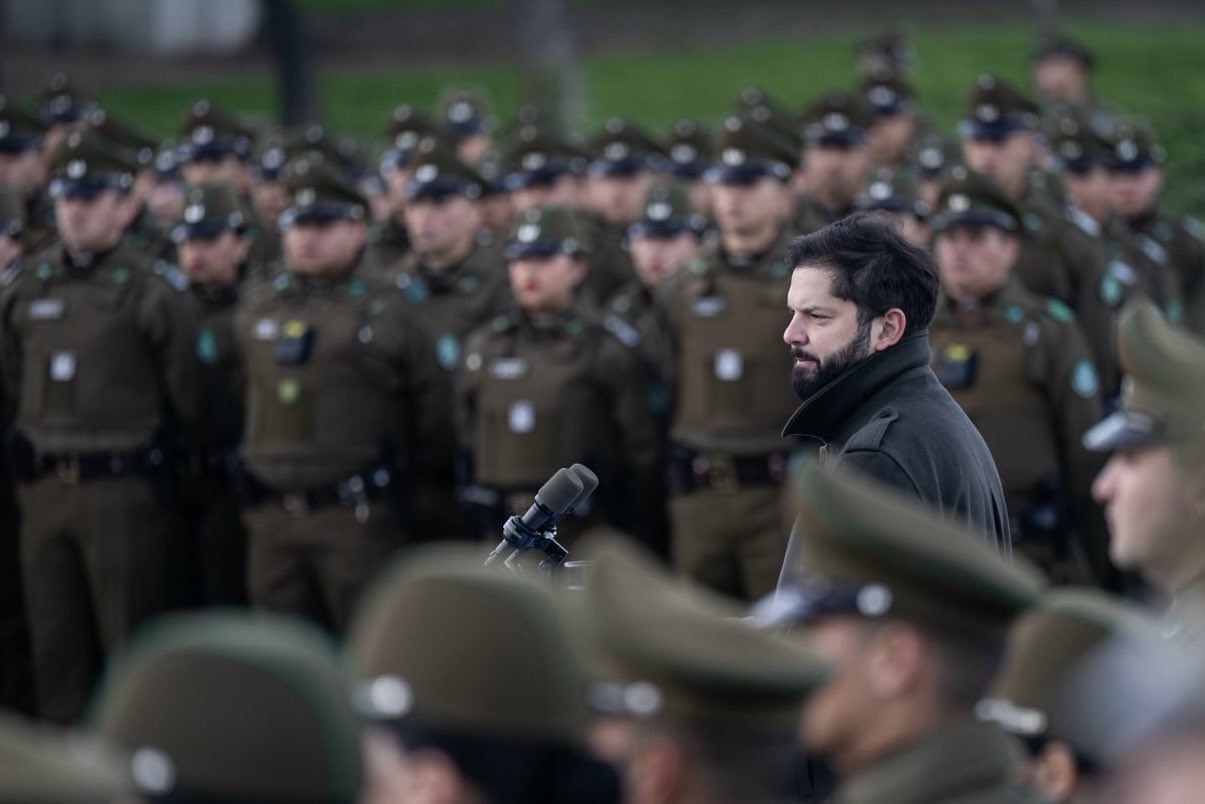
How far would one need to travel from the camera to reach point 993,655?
3787 millimetres

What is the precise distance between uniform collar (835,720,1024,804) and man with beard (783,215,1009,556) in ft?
6.90

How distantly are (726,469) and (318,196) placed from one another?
7.91 feet

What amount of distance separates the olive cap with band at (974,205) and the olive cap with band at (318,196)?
112 inches

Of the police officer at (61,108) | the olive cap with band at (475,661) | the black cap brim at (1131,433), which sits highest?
the olive cap with band at (475,661)

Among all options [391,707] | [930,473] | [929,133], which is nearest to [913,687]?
[391,707]

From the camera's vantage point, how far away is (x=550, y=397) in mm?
10984

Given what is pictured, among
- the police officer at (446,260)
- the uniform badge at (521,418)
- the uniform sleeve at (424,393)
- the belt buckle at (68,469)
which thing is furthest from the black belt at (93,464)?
the uniform badge at (521,418)

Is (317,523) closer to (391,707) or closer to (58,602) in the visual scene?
(58,602)

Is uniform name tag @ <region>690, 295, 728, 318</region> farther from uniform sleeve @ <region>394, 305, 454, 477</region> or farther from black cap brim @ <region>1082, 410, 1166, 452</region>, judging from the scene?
black cap brim @ <region>1082, 410, 1166, 452</region>

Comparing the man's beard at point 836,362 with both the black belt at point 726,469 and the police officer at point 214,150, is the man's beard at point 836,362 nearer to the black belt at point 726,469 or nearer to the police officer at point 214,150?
the black belt at point 726,469

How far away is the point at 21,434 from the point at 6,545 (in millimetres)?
1055

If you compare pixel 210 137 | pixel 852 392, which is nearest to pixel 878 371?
pixel 852 392

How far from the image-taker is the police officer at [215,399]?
11.8 m

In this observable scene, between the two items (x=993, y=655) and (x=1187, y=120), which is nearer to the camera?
(x=993, y=655)
